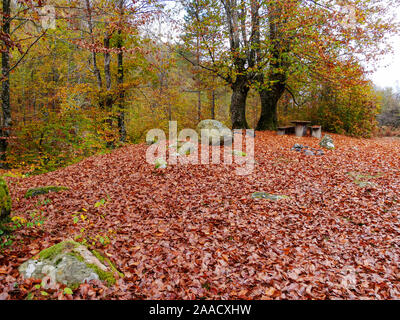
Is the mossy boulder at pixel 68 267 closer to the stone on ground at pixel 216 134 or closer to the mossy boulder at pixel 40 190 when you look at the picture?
the mossy boulder at pixel 40 190

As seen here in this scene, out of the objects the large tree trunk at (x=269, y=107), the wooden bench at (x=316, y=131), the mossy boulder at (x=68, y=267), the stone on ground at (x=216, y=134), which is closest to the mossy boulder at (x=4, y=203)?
the mossy boulder at (x=68, y=267)


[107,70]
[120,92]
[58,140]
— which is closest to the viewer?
[58,140]

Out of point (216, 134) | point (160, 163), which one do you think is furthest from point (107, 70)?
point (160, 163)

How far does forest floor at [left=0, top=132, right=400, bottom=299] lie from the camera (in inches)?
128

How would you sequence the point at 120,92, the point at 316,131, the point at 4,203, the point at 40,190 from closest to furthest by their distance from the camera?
the point at 4,203, the point at 40,190, the point at 120,92, the point at 316,131

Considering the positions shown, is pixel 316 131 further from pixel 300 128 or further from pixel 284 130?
pixel 284 130

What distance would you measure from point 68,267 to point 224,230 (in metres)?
2.87

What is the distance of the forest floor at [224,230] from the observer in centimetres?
325

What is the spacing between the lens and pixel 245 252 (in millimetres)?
4098

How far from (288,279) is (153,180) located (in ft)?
15.5

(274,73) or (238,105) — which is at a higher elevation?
(274,73)

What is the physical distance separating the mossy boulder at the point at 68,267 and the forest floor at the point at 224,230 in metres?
0.13

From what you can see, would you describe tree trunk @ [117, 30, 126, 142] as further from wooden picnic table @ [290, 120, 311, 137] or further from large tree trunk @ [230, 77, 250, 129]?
wooden picnic table @ [290, 120, 311, 137]

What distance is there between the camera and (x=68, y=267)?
9.70 feet
